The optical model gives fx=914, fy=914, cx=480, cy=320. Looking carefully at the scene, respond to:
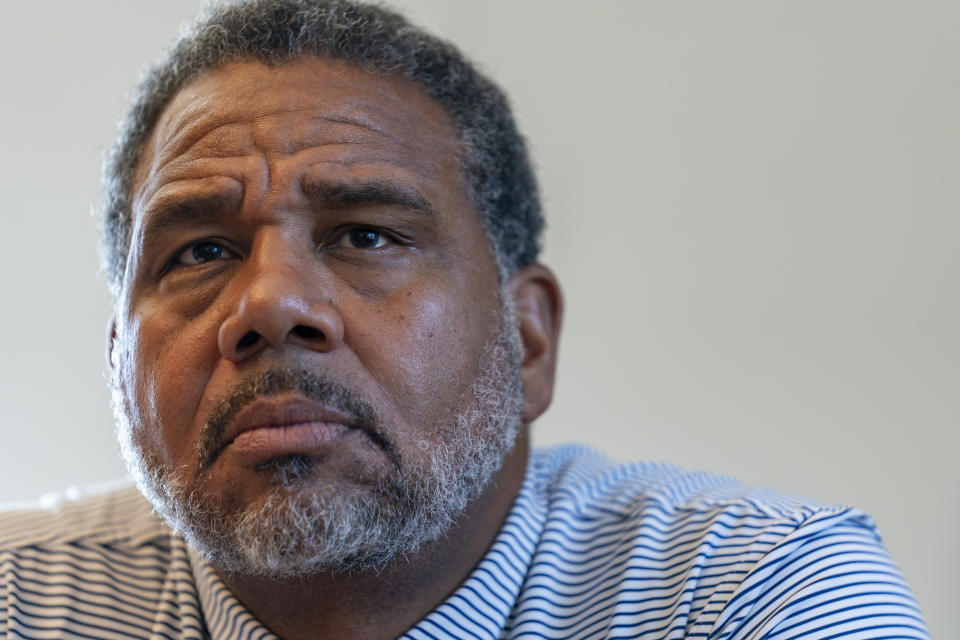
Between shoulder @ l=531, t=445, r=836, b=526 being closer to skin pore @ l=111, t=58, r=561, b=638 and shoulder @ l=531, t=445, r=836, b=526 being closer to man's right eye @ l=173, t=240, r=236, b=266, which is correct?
skin pore @ l=111, t=58, r=561, b=638

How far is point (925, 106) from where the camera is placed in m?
1.71

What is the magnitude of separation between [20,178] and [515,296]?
3.99 feet

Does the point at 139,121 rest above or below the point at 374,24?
below

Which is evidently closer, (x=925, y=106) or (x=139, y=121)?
(x=139, y=121)

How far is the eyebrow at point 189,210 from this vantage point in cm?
114

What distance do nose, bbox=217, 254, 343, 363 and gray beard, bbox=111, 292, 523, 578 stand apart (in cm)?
5

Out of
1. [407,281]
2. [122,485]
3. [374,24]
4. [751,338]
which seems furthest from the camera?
[751,338]

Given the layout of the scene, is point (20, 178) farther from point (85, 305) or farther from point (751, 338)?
point (751, 338)

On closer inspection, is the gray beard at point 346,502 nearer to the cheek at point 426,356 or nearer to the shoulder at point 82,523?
the cheek at point 426,356

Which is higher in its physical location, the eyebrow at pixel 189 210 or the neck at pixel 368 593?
the eyebrow at pixel 189 210

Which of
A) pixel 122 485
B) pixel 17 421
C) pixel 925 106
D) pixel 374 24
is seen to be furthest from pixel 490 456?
pixel 17 421

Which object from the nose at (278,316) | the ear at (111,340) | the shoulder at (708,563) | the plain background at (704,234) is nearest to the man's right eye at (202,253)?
A: the nose at (278,316)

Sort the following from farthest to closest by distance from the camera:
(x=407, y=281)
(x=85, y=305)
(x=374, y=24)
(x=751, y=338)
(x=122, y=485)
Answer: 1. (x=85, y=305)
2. (x=751, y=338)
3. (x=122, y=485)
4. (x=374, y=24)
5. (x=407, y=281)

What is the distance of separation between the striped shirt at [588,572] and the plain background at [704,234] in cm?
48
